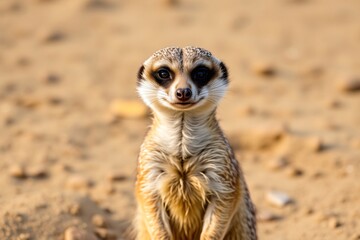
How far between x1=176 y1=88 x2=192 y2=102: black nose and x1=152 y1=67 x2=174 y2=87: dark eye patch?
218mm

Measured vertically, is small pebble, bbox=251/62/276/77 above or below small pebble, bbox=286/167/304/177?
above

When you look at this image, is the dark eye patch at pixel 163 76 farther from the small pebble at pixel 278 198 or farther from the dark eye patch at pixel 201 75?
the small pebble at pixel 278 198

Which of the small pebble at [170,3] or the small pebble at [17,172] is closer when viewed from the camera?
the small pebble at [17,172]

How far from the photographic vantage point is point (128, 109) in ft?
25.0

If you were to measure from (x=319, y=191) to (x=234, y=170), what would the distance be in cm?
178

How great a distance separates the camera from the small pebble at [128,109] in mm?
7576

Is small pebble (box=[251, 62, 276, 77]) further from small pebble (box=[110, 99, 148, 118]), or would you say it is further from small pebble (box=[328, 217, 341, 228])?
small pebble (box=[328, 217, 341, 228])

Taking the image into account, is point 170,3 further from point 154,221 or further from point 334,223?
point 154,221

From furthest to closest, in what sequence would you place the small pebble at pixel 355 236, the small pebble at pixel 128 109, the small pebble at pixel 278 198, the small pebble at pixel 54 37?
the small pebble at pixel 54 37 < the small pebble at pixel 128 109 < the small pebble at pixel 278 198 < the small pebble at pixel 355 236

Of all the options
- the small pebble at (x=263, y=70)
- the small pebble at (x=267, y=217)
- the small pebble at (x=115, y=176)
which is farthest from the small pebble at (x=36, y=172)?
the small pebble at (x=263, y=70)

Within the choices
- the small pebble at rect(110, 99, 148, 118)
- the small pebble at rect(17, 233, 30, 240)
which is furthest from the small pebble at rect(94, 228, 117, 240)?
the small pebble at rect(110, 99, 148, 118)

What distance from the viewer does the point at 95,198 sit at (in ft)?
20.0

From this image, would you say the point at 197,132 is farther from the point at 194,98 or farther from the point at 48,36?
the point at 48,36

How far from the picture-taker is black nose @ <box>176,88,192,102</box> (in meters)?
4.17
